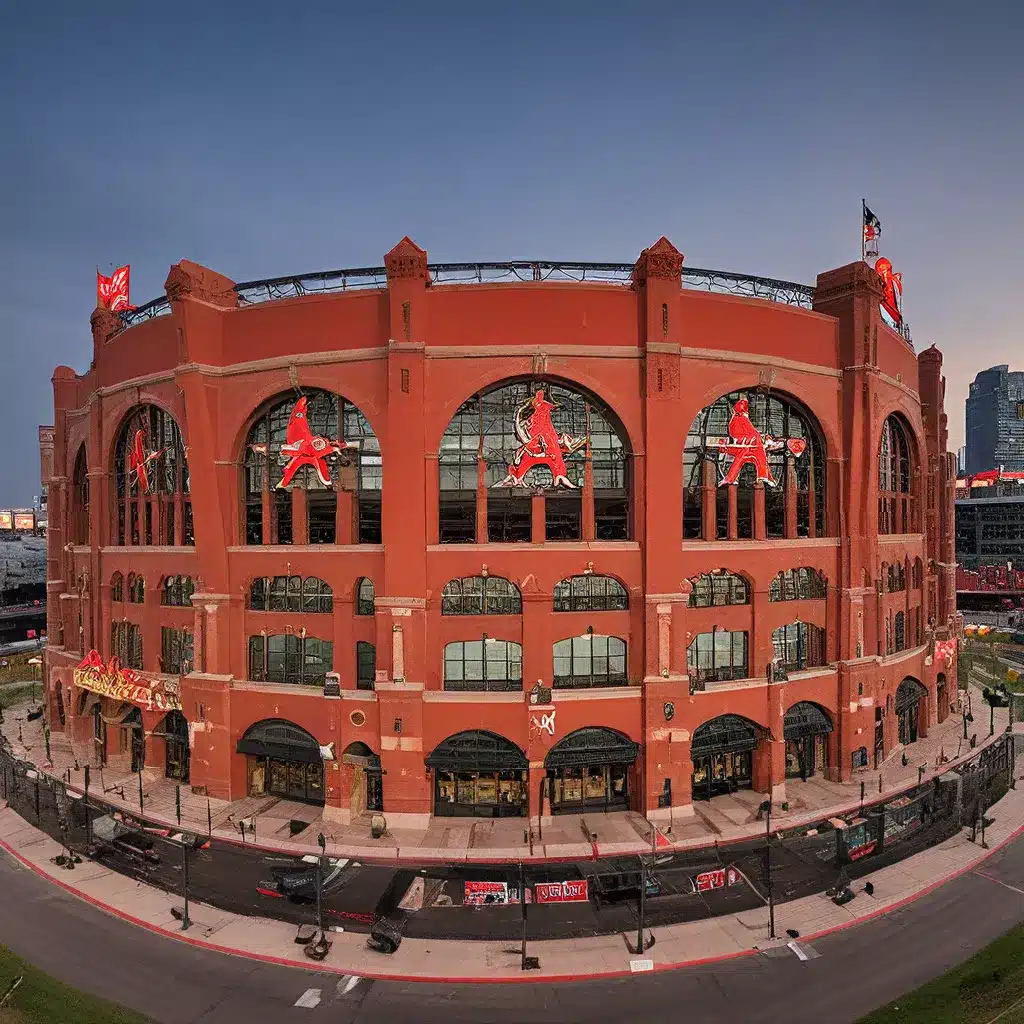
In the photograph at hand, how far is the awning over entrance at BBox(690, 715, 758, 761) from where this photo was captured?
114ft

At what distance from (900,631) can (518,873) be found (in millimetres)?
34297

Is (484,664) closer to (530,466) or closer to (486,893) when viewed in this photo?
(530,466)

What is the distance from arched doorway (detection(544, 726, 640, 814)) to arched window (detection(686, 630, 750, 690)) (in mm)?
6381

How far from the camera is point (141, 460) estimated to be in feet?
135

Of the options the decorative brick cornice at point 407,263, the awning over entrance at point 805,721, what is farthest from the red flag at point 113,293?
the awning over entrance at point 805,721

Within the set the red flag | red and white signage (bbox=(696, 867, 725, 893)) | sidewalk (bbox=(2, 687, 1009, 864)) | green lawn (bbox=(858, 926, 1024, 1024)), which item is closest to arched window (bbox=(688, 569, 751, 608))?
sidewalk (bbox=(2, 687, 1009, 864))

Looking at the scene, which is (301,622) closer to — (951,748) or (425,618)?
(425,618)

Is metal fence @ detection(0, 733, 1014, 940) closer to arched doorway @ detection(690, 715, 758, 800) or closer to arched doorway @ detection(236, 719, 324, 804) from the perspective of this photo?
arched doorway @ detection(690, 715, 758, 800)

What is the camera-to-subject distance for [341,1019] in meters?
20.0

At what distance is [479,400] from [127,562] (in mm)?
27668

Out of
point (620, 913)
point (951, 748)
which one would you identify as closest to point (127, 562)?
point (620, 913)

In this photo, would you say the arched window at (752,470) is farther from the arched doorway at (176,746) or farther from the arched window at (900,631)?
the arched doorway at (176,746)

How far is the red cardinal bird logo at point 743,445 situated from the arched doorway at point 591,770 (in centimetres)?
1646

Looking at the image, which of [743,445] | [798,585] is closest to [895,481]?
[798,585]
